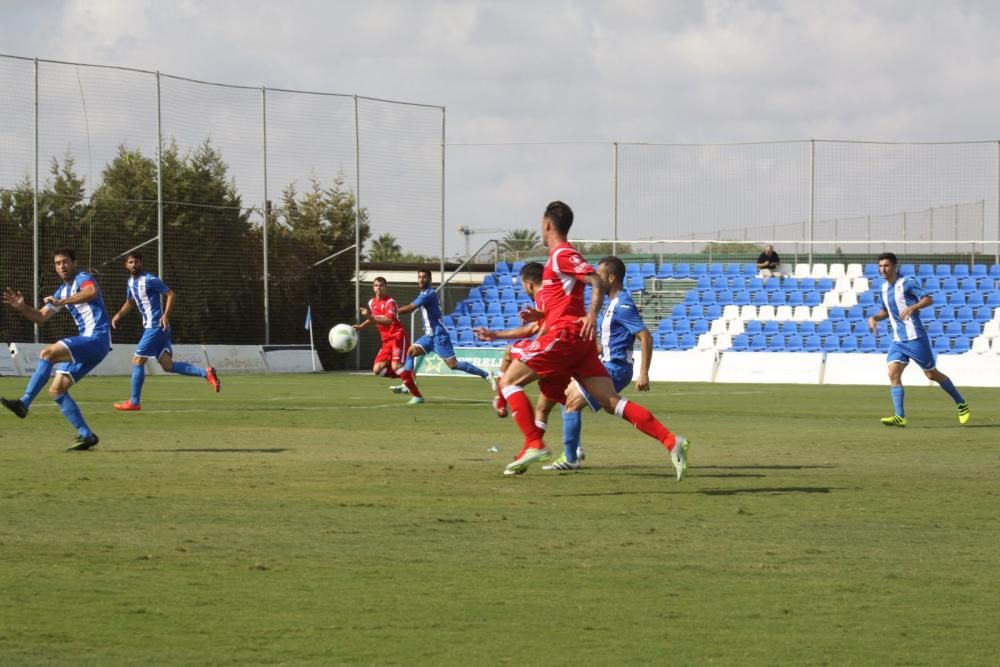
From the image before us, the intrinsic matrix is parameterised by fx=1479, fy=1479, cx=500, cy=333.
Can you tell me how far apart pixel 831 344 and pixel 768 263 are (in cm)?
423

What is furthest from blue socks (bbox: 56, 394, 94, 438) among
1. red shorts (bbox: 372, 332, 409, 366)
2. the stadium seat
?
the stadium seat

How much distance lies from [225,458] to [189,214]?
30167 mm

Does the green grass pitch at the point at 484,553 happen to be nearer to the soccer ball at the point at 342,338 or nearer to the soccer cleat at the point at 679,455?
the soccer cleat at the point at 679,455

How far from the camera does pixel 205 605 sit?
275 inches

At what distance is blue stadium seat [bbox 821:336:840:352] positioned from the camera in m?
40.4

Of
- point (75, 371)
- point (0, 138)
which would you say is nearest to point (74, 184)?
point (0, 138)

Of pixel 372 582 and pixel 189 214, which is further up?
pixel 189 214

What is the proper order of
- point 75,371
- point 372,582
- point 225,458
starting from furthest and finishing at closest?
point 75,371 → point 225,458 → point 372,582

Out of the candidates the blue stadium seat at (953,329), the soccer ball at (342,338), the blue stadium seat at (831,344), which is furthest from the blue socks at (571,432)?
the blue stadium seat at (953,329)

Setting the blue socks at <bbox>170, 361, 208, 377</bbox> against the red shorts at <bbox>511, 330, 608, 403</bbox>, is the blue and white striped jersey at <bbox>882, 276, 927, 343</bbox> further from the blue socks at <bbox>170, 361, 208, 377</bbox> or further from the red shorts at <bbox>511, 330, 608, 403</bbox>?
the blue socks at <bbox>170, 361, 208, 377</bbox>

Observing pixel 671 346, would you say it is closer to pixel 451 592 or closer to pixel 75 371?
pixel 75 371

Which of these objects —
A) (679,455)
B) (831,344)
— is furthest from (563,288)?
(831,344)

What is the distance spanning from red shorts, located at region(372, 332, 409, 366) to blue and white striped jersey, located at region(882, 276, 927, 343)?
9586mm

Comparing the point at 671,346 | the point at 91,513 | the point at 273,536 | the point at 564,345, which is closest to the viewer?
the point at 273,536
